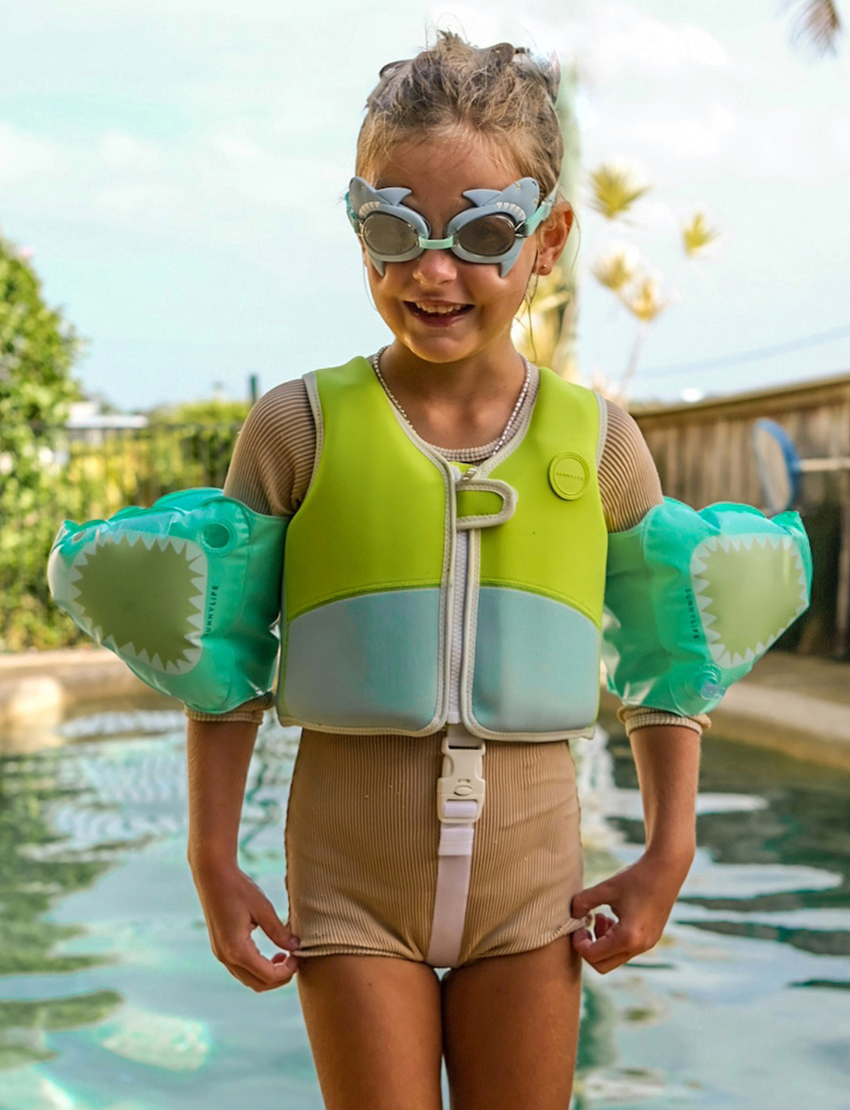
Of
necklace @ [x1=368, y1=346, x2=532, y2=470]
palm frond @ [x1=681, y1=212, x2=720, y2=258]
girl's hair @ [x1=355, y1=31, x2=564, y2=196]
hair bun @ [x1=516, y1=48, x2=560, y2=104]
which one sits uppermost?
palm frond @ [x1=681, y1=212, x2=720, y2=258]

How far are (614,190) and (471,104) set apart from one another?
14.9m

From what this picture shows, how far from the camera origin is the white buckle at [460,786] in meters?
1.58

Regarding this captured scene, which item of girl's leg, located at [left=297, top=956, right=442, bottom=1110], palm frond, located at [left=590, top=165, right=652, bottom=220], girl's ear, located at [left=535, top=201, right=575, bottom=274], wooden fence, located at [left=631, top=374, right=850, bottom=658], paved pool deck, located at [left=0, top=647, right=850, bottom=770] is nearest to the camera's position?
girl's leg, located at [left=297, top=956, right=442, bottom=1110]

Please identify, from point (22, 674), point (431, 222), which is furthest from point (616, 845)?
point (22, 674)

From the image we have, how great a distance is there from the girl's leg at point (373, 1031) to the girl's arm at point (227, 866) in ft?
0.17

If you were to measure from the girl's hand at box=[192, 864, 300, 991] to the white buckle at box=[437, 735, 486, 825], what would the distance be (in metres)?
0.25

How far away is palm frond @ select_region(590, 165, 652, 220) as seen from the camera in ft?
51.4

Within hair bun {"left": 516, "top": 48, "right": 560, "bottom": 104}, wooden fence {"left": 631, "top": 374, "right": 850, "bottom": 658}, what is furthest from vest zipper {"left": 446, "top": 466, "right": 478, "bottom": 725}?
wooden fence {"left": 631, "top": 374, "right": 850, "bottom": 658}

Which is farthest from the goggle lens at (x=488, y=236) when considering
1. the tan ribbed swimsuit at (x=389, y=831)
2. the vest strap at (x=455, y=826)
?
the vest strap at (x=455, y=826)

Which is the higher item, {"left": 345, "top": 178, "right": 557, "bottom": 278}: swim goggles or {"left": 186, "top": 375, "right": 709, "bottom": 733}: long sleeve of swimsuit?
{"left": 345, "top": 178, "right": 557, "bottom": 278}: swim goggles

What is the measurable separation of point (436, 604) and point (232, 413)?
2198 cm

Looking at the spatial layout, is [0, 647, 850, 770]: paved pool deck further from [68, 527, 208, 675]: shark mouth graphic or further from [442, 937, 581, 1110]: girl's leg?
[68, 527, 208, 675]: shark mouth graphic

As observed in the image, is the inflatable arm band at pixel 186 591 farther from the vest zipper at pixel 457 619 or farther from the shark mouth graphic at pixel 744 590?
the shark mouth graphic at pixel 744 590

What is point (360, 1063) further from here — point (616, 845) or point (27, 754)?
point (27, 754)
